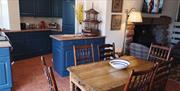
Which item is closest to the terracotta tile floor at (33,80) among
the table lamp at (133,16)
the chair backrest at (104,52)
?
the chair backrest at (104,52)

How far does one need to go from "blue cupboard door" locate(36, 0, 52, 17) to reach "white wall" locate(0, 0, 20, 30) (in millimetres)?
942

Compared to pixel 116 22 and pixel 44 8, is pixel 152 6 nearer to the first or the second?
pixel 116 22

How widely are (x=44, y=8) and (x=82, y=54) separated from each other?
401 cm

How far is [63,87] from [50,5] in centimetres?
376

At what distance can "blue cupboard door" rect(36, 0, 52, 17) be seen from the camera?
232 inches

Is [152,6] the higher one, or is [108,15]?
[152,6]

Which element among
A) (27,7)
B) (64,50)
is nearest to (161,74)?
(64,50)

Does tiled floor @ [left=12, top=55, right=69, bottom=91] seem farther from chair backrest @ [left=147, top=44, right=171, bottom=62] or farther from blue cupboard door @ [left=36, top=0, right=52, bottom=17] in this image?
blue cupboard door @ [left=36, top=0, right=52, bottom=17]

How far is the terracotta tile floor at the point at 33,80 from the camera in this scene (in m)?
3.24

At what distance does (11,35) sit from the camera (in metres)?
4.61

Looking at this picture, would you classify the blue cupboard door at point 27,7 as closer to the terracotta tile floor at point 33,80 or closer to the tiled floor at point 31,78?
the tiled floor at point 31,78

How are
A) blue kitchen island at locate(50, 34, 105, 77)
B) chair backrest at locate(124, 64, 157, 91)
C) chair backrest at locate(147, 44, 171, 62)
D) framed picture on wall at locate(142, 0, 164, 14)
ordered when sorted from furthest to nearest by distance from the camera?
1. framed picture on wall at locate(142, 0, 164, 14)
2. blue kitchen island at locate(50, 34, 105, 77)
3. chair backrest at locate(147, 44, 171, 62)
4. chair backrest at locate(124, 64, 157, 91)

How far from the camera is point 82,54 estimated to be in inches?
103

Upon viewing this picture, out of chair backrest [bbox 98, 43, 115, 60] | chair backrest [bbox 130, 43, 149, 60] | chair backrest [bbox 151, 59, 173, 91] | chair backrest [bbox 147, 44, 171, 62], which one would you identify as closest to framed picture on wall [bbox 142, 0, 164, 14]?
chair backrest [bbox 130, 43, 149, 60]
